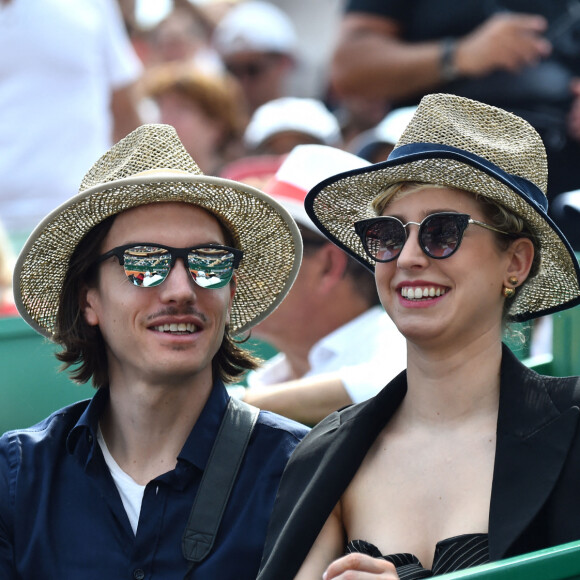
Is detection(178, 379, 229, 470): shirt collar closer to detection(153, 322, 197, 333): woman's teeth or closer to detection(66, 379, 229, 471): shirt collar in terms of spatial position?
detection(66, 379, 229, 471): shirt collar

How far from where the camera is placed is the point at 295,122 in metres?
6.23

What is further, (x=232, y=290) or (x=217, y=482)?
(x=232, y=290)

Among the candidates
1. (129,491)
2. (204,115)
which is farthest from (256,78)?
(129,491)

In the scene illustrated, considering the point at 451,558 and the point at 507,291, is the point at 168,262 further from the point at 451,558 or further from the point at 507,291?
the point at 451,558

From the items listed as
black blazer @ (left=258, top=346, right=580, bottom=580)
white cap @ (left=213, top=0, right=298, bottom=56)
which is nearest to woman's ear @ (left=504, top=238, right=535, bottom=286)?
black blazer @ (left=258, top=346, right=580, bottom=580)

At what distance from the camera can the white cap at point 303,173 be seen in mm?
3855

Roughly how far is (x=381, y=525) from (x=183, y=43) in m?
5.92

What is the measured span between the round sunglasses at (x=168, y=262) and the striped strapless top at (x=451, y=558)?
0.81 m

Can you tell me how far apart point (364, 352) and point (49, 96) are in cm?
228

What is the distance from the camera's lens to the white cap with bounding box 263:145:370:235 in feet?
12.6

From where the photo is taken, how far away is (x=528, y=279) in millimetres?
2543

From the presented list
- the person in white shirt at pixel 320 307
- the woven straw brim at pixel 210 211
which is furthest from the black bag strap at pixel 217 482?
the person in white shirt at pixel 320 307

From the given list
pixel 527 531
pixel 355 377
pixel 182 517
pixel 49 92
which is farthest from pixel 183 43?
pixel 527 531

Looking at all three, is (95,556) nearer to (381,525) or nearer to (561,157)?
(381,525)
